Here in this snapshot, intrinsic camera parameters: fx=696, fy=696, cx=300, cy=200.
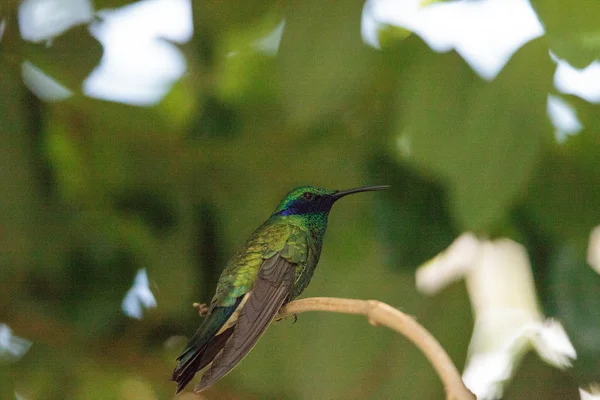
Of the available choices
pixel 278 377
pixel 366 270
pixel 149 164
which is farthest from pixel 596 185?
pixel 149 164

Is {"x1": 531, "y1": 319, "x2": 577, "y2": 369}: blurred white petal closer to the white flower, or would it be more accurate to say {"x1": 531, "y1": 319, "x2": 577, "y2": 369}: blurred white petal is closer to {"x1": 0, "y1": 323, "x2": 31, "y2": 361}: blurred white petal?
the white flower

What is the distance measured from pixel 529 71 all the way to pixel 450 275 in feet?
0.68

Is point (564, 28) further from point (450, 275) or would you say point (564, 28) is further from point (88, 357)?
point (88, 357)

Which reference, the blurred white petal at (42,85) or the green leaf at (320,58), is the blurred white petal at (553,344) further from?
the blurred white petal at (42,85)

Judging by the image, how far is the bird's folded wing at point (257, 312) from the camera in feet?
1.48

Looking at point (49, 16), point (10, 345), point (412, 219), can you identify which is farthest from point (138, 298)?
point (49, 16)

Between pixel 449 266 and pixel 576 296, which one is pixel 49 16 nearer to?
pixel 449 266

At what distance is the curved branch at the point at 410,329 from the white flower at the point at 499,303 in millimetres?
189

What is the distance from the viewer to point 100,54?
792mm

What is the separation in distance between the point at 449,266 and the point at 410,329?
0.26 metres

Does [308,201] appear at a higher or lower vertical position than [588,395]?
higher

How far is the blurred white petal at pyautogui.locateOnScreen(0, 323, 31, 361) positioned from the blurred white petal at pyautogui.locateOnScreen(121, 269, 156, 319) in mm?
159

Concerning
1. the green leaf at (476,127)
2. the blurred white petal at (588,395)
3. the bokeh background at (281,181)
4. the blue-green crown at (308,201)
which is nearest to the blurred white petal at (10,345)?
the bokeh background at (281,181)

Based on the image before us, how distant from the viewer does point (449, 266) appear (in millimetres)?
699
